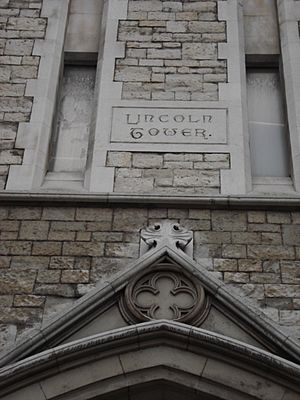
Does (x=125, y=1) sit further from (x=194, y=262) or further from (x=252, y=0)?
(x=194, y=262)

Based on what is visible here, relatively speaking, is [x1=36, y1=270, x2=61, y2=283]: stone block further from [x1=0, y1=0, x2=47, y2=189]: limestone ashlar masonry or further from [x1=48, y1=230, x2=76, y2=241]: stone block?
[x1=0, y1=0, x2=47, y2=189]: limestone ashlar masonry

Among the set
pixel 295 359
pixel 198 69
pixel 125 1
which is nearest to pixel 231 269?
pixel 295 359

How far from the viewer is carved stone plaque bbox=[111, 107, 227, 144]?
6207mm

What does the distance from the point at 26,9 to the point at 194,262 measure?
135 inches

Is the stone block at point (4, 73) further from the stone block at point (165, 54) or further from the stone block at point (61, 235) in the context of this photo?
the stone block at point (61, 235)

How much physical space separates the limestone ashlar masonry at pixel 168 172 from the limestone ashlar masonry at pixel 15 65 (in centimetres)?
87

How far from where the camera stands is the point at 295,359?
187 inches

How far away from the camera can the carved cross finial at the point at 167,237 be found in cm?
542

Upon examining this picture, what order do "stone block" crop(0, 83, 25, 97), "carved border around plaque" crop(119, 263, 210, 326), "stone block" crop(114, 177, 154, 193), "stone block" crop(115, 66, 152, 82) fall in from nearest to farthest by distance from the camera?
1. "carved border around plaque" crop(119, 263, 210, 326)
2. "stone block" crop(114, 177, 154, 193)
3. "stone block" crop(0, 83, 25, 97)
4. "stone block" crop(115, 66, 152, 82)

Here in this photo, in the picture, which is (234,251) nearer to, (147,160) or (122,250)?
(122,250)

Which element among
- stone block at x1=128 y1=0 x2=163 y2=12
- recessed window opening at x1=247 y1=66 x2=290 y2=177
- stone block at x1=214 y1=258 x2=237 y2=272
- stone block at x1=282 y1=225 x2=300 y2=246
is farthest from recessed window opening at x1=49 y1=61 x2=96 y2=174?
stone block at x1=282 y1=225 x2=300 y2=246

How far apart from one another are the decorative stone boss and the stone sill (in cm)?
32

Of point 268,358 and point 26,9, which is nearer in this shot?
point 268,358

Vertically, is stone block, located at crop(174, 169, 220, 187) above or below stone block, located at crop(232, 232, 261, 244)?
above
